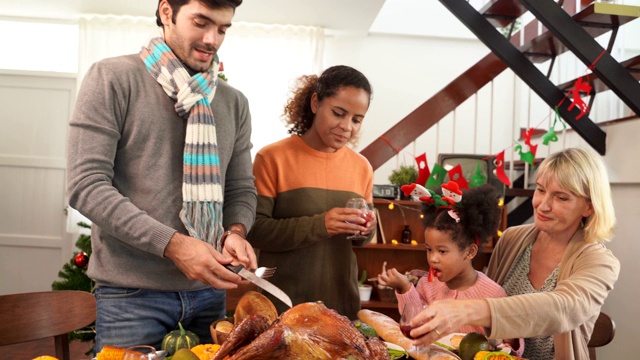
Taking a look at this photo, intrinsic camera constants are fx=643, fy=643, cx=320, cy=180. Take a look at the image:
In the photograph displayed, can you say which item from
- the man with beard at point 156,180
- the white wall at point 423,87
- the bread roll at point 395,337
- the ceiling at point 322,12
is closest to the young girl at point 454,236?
the bread roll at point 395,337

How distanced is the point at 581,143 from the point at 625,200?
2.21 ft

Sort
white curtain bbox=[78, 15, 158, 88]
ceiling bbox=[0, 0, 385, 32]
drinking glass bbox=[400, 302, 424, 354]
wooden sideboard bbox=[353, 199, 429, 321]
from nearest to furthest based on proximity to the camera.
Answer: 1. drinking glass bbox=[400, 302, 424, 354]
2. wooden sideboard bbox=[353, 199, 429, 321]
3. ceiling bbox=[0, 0, 385, 32]
4. white curtain bbox=[78, 15, 158, 88]

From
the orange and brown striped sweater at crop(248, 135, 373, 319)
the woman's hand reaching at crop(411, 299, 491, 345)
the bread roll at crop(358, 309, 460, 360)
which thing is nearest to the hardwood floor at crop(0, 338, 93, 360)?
the orange and brown striped sweater at crop(248, 135, 373, 319)

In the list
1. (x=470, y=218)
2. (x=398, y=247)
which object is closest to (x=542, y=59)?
(x=398, y=247)

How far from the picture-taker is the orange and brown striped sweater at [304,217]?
2102mm

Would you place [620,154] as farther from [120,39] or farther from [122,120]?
[120,39]

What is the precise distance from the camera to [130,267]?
1.64 metres

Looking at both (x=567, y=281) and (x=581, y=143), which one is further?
(x=581, y=143)

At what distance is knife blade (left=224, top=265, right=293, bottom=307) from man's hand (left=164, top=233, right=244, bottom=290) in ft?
0.07

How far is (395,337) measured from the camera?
1.58 m

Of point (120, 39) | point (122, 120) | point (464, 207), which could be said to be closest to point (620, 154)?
point (464, 207)

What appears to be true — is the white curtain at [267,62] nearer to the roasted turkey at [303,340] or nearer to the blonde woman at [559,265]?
the blonde woman at [559,265]

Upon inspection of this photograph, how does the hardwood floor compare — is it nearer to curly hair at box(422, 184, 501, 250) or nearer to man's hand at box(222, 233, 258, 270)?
curly hair at box(422, 184, 501, 250)

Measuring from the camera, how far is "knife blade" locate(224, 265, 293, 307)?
4.66 feet
